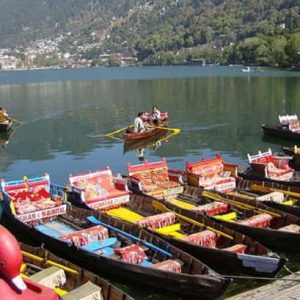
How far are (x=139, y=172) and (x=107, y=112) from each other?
148 feet

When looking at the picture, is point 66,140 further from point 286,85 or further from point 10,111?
point 286,85

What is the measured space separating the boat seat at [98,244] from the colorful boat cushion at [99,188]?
4.16 metres

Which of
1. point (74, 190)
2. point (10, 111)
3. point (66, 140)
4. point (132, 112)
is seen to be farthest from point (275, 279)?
point (10, 111)

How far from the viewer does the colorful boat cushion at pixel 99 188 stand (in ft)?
71.1

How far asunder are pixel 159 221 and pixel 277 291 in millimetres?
5860

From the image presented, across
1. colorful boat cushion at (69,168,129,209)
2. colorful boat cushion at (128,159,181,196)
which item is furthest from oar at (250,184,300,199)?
colorful boat cushion at (69,168,129,209)

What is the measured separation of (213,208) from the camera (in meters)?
20.0

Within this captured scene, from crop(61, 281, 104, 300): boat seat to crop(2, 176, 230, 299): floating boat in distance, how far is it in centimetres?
203

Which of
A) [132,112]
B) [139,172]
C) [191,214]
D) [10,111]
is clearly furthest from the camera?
[10,111]

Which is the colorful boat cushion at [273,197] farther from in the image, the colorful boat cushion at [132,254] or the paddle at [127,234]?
the colorful boat cushion at [132,254]

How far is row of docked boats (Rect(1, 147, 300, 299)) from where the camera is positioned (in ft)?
49.1

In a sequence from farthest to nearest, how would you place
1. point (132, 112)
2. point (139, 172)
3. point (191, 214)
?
point (132, 112) → point (139, 172) → point (191, 214)

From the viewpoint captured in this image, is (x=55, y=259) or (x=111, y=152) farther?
(x=111, y=152)

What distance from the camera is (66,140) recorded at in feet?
163
